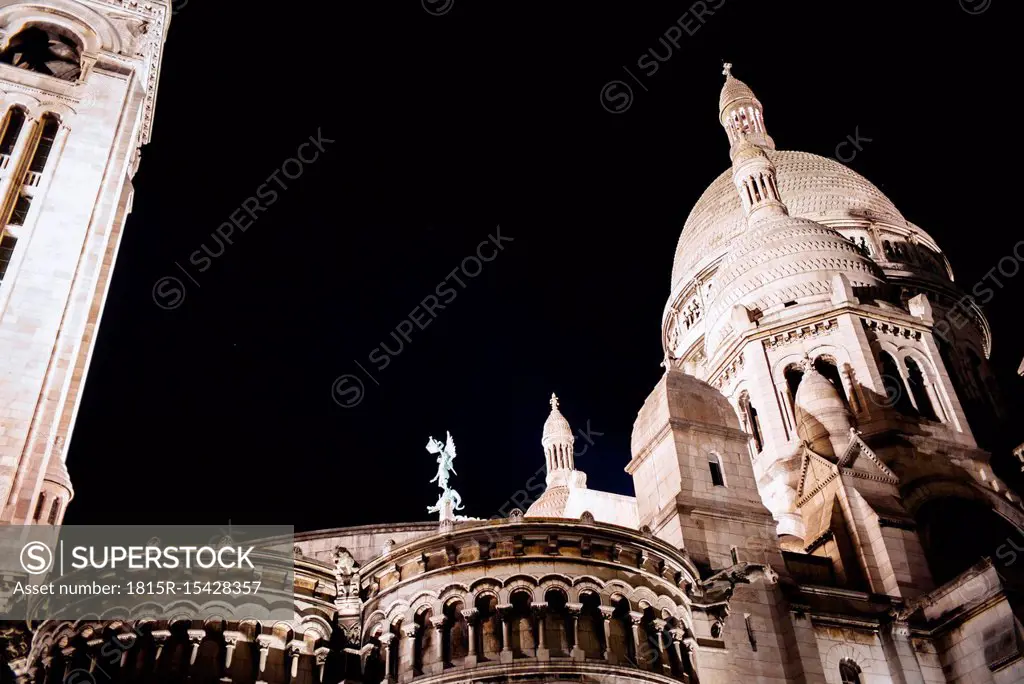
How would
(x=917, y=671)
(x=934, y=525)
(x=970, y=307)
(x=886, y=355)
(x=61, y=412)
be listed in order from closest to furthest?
(x=917, y=671)
(x=61, y=412)
(x=934, y=525)
(x=886, y=355)
(x=970, y=307)

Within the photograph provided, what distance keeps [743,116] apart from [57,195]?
42.9 meters

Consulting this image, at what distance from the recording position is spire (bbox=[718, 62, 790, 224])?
177ft

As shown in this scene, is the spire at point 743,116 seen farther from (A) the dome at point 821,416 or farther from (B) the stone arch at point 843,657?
(B) the stone arch at point 843,657

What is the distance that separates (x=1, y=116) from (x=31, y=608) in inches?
896

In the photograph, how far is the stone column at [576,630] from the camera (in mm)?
24405

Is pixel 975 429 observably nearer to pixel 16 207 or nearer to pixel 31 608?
pixel 31 608

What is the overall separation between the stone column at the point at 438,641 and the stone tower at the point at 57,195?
1491cm

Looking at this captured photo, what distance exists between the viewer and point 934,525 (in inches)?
1458

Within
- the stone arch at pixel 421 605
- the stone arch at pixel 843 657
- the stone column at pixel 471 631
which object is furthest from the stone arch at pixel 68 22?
the stone arch at pixel 843 657

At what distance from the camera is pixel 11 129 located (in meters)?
41.9

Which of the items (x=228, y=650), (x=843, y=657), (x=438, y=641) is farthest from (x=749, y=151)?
(x=228, y=650)

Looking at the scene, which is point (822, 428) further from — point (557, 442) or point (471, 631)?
→ point (557, 442)

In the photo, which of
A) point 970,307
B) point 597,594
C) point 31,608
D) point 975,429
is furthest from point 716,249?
point 31,608

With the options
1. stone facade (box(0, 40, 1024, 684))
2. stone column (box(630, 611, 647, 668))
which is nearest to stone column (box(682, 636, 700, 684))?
stone facade (box(0, 40, 1024, 684))
